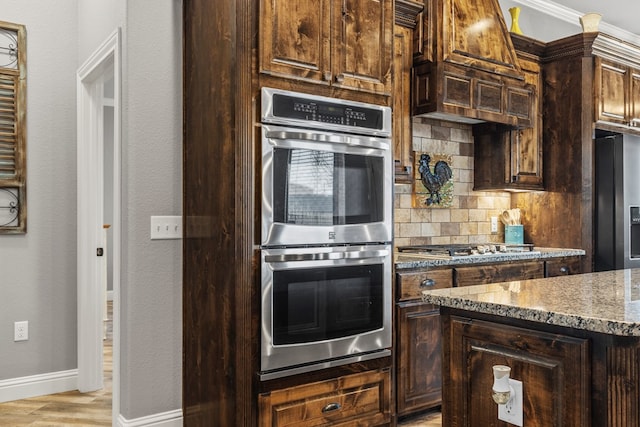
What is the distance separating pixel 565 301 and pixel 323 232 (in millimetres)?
1112

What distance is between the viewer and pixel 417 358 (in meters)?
3.02

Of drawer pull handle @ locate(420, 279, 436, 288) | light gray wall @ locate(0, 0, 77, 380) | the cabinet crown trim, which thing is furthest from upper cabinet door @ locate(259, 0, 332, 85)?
the cabinet crown trim

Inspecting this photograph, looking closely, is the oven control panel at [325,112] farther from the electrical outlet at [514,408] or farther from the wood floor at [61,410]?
the wood floor at [61,410]

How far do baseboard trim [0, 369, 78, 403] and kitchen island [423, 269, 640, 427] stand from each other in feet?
9.15

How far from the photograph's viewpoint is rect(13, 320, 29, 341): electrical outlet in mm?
3357

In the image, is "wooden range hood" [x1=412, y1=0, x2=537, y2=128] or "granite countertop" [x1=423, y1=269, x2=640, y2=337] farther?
"wooden range hood" [x1=412, y1=0, x2=537, y2=128]

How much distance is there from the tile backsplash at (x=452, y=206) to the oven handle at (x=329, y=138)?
117cm

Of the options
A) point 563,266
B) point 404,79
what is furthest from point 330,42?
point 563,266

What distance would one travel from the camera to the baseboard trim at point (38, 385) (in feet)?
10.9

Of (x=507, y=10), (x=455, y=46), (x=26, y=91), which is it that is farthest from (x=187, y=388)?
(x=507, y=10)

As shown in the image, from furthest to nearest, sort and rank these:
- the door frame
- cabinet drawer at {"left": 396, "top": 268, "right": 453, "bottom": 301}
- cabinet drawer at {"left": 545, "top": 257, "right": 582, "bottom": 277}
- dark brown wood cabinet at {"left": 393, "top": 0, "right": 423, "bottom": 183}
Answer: cabinet drawer at {"left": 545, "top": 257, "right": 582, "bottom": 277}, the door frame, dark brown wood cabinet at {"left": 393, "top": 0, "right": 423, "bottom": 183}, cabinet drawer at {"left": 396, "top": 268, "right": 453, "bottom": 301}

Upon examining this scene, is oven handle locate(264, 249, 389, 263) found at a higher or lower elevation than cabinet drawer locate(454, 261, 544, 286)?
higher

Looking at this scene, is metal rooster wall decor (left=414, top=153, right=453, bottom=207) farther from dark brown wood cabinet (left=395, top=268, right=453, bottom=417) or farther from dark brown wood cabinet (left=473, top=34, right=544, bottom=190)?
dark brown wood cabinet (left=395, top=268, right=453, bottom=417)

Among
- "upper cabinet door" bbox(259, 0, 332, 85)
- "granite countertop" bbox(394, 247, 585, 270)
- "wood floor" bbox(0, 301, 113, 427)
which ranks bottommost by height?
"wood floor" bbox(0, 301, 113, 427)
